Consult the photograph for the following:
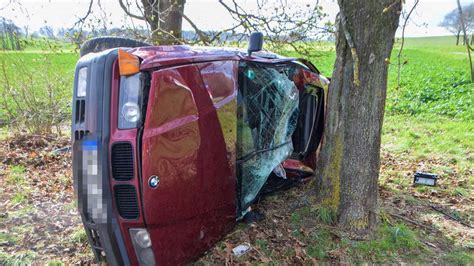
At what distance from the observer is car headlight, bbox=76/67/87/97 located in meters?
2.32

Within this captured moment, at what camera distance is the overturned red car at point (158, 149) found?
2266 millimetres

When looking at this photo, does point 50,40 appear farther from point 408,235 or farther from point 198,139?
point 408,235

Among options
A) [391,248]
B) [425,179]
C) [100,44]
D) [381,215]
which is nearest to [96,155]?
[100,44]

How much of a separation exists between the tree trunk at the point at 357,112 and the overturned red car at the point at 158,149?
0.87 meters

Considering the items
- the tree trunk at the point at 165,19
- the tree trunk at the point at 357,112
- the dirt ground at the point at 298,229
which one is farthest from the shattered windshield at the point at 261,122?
the tree trunk at the point at 165,19

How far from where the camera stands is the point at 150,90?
7.59ft

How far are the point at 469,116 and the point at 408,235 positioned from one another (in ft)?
25.3

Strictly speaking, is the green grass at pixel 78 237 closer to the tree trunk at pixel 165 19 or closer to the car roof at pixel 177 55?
the car roof at pixel 177 55

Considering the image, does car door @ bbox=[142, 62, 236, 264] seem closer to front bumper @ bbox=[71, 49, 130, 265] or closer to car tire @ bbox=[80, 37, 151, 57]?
front bumper @ bbox=[71, 49, 130, 265]

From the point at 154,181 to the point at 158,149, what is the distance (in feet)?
0.70

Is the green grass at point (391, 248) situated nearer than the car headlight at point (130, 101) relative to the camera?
No

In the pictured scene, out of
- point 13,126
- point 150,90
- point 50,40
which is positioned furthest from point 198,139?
point 13,126

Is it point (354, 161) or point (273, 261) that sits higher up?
point (354, 161)

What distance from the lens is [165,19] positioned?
275 inches
